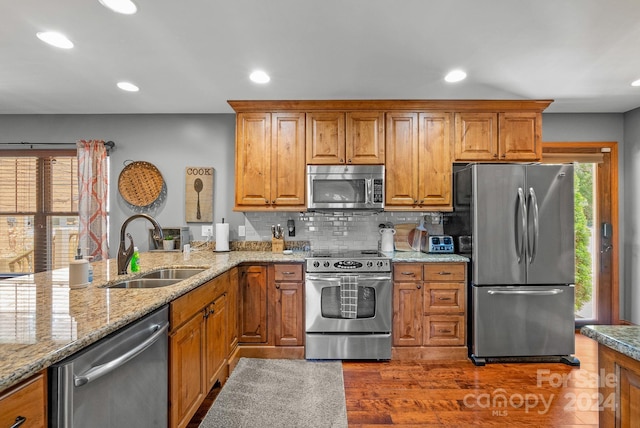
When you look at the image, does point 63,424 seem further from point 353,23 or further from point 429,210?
point 429,210

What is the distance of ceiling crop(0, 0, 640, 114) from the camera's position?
189 centimetres

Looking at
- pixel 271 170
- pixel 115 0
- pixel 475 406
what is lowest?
pixel 475 406

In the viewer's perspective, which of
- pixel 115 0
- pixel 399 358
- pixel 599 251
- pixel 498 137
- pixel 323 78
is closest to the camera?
pixel 115 0

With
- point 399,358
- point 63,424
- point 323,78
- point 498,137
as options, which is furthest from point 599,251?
point 63,424

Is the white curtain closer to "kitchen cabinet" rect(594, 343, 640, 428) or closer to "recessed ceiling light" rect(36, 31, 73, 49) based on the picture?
"recessed ceiling light" rect(36, 31, 73, 49)

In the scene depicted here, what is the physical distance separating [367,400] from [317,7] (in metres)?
2.60

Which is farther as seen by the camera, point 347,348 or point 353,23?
point 347,348

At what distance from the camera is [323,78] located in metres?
2.81

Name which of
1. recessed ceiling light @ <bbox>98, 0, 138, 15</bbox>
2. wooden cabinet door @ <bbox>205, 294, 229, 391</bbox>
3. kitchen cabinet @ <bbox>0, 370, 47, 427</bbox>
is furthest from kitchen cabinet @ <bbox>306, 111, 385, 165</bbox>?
kitchen cabinet @ <bbox>0, 370, 47, 427</bbox>

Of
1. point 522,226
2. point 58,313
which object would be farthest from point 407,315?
point 58,313

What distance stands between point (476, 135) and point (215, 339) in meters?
3.10

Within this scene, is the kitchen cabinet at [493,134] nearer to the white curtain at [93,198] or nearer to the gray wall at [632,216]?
the gray wall at [632,216]

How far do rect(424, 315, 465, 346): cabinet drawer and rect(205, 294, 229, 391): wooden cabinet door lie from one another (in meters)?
1.82

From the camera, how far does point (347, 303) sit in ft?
9.74
